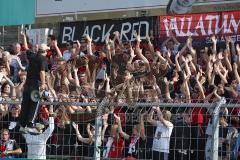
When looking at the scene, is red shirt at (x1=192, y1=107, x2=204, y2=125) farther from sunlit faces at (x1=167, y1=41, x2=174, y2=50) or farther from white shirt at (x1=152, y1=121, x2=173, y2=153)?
sunlit faces at (x1=167, y1=41, x2=174, y2=50)

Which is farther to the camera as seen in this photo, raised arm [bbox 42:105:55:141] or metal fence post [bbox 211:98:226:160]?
raised arm [bbox 42:105:55:141]

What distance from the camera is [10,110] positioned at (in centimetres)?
1158

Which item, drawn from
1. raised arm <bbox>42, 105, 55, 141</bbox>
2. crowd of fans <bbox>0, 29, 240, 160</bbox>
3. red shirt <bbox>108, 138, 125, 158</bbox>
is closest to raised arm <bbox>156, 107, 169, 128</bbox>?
crowd of fans <bbox>0, 29, 240, 160</bbox>

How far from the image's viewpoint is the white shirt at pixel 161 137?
9.97 metres

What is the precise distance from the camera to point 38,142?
10680 millimetres

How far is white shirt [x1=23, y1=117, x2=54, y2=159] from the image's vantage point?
10445 mm

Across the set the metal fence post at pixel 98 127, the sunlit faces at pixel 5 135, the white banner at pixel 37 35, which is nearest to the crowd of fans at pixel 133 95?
the sunlit faces at pixel 5 135

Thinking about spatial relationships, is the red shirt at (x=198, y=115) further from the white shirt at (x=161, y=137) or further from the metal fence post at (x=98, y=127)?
the metal fence post at (x=98, y=127)

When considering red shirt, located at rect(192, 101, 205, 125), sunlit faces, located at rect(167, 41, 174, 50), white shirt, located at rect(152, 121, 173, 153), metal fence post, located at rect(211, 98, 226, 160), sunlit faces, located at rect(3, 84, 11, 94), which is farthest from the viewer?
sunlit faces, located at rect(167, 41, 174, 50)

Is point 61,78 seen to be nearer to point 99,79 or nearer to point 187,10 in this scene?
point 99,79

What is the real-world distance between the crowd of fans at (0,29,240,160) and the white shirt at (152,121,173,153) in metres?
0.02

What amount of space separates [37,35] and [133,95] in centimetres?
643

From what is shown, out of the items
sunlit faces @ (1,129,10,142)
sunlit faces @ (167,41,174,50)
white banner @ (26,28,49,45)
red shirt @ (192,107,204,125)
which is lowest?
sunlit faces @ (1,129,10,142)

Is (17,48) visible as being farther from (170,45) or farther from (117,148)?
(117,148)
